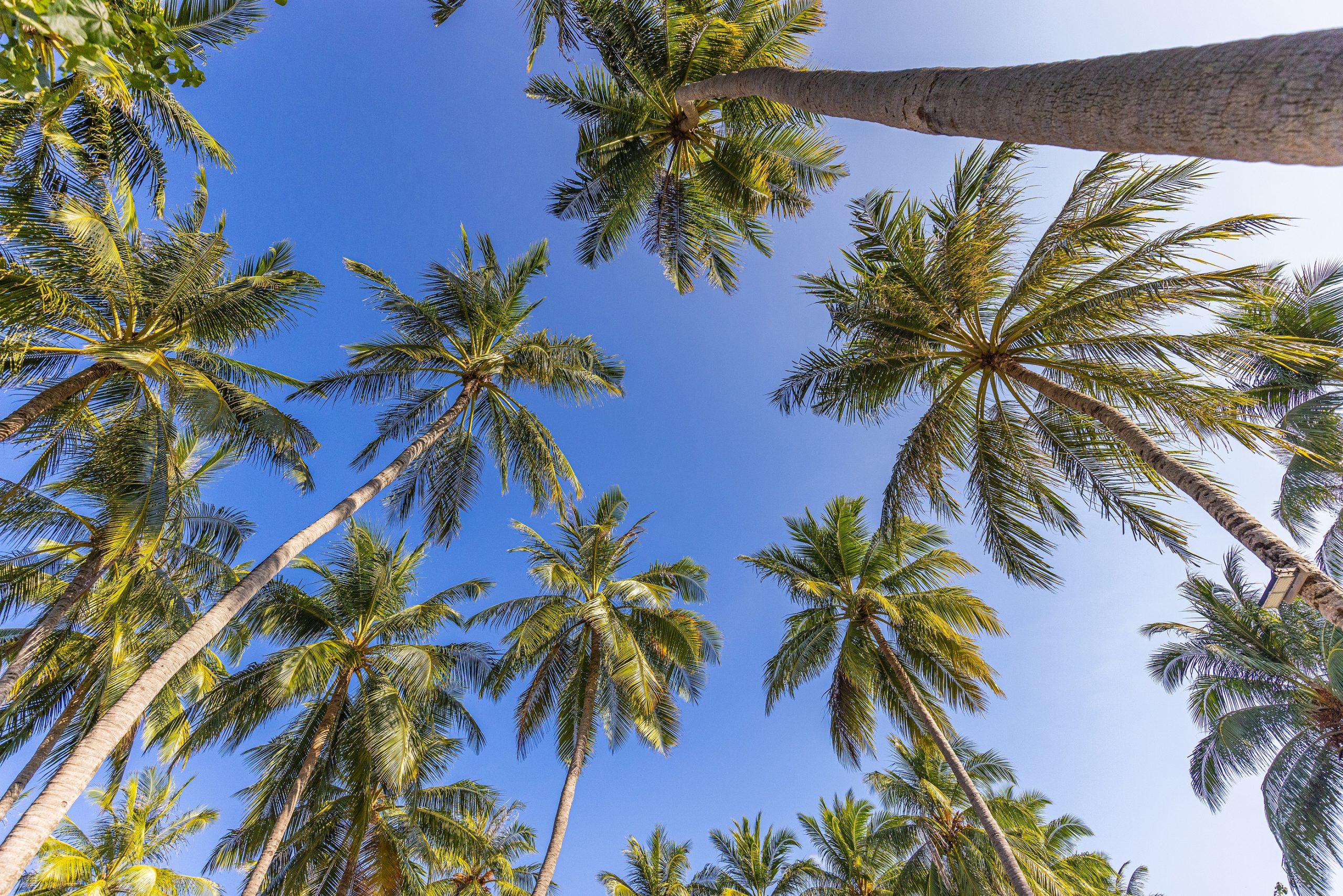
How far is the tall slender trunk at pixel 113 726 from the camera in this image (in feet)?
17.9

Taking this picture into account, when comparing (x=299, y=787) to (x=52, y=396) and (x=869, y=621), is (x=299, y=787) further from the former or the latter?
(x=869, y=621)

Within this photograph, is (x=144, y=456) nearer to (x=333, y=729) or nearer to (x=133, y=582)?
(x=133, y=582)

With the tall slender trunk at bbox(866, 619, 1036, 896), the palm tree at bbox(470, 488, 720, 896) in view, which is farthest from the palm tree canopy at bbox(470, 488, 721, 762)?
the tall slender trunk at bbox(866, 619, 1036, 896)

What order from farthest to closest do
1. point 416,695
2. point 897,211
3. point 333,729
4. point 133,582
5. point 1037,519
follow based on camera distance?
point 333,729 → point 416,695 → point 133,582 → point 1037,519 → point 897,211

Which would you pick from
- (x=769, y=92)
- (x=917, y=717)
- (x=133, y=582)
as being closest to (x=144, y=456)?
(x=133, y=582)

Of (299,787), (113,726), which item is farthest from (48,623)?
(113,726)

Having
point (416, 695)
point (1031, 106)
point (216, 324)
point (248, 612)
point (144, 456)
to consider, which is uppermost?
point (216, 324)

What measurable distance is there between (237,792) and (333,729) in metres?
4.37

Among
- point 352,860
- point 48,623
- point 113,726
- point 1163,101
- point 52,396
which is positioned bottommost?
point 113,726

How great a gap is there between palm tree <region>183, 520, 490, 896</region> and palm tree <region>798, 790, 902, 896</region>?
1121 centimetres

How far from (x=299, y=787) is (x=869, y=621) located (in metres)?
12.9

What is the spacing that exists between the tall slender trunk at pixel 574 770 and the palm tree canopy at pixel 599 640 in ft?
0.30

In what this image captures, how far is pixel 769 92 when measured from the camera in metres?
6.39

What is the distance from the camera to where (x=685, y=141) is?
35.1 feet
